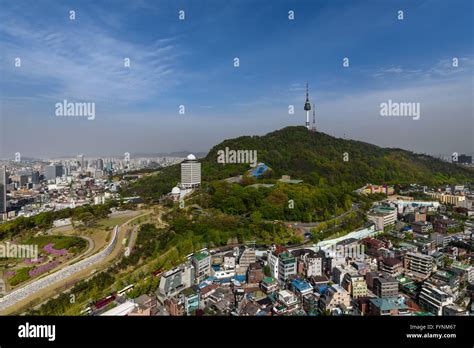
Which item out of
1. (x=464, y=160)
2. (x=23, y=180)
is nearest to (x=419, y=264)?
(x=23, y=180)

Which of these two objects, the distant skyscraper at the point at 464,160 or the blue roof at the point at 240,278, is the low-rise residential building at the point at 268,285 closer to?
the blue roof at the point at 240,278

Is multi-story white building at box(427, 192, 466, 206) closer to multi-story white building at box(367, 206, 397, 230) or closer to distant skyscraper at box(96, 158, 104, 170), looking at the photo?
multi-story white building at box(367, 206, 397, 230)

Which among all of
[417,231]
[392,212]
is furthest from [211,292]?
[392,212]

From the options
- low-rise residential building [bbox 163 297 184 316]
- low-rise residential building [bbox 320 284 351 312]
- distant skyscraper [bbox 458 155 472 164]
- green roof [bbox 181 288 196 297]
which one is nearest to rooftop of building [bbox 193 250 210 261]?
green roof [bbox 181 288 196 297]

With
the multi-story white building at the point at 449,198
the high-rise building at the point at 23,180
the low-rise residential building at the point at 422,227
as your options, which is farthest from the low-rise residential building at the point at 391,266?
the high-rise building at the point at 23,180

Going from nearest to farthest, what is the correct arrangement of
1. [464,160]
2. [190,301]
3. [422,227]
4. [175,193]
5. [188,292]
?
[190,301] → [188,292] → [422,227] → [175,193] → [464,160]

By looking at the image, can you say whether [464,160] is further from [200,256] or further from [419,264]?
[200,256]

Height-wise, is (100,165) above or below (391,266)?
above

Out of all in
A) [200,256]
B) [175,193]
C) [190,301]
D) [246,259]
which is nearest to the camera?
[190,301]

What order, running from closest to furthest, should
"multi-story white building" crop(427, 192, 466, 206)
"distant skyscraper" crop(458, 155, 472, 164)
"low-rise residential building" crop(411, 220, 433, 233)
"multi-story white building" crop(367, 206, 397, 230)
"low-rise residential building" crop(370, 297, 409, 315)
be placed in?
"low-rise residential building" crop(370, 297, 409, 315), "low-rise residential building" crop(411, 220, 433, 233), "multi-story white building" crop(367, 206, 397, 230), "multi-story white building" crop(427, 192, 466, 206), "distant skyscraper" crop(458, 155, 472, 164)
